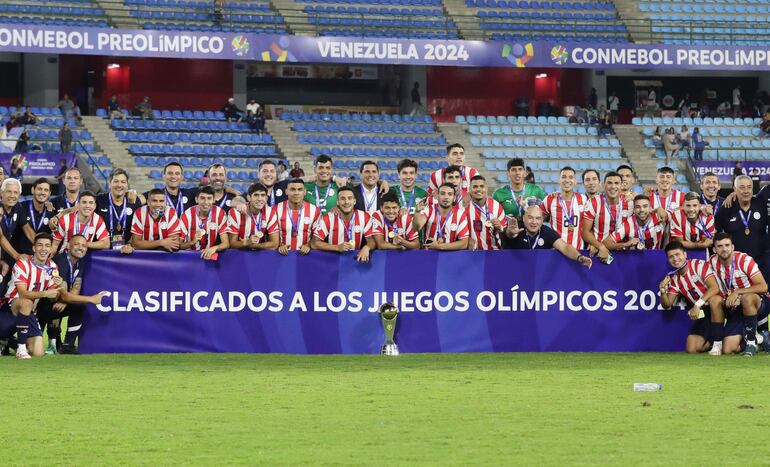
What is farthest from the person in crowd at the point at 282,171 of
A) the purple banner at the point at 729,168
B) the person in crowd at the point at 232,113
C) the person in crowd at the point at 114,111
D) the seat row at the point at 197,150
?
the purple banner at the point at 729,168

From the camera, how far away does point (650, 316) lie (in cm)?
1317

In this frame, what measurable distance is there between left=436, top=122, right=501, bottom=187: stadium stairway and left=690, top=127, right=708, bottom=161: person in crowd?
571cm

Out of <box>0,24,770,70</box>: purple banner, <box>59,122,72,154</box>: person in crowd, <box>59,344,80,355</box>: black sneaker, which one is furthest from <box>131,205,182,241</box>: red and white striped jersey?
<box>0,24,770,70</box>: purple banner

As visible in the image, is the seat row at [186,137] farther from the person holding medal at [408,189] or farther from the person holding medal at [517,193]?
the person holding medal at [517,193]

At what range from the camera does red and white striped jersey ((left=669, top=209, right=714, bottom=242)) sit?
13.2m

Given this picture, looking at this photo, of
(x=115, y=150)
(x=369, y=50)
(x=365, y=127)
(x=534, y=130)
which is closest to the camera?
(x=115, y=150)

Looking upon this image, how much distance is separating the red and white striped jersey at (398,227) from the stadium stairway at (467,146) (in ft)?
68.2

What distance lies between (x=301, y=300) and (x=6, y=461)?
19.4ft

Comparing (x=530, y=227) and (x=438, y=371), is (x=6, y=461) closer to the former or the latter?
(x=438, y=371)

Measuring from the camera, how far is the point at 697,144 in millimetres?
36562

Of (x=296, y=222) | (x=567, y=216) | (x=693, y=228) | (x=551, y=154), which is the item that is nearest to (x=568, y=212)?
(x=567, y=216)

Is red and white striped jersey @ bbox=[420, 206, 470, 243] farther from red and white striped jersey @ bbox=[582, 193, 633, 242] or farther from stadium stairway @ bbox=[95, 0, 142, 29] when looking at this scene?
stadium stairway @ bbox=[95, 0, 142, 29]

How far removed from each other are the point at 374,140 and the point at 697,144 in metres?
8.57

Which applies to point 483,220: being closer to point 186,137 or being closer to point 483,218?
point 483,218
